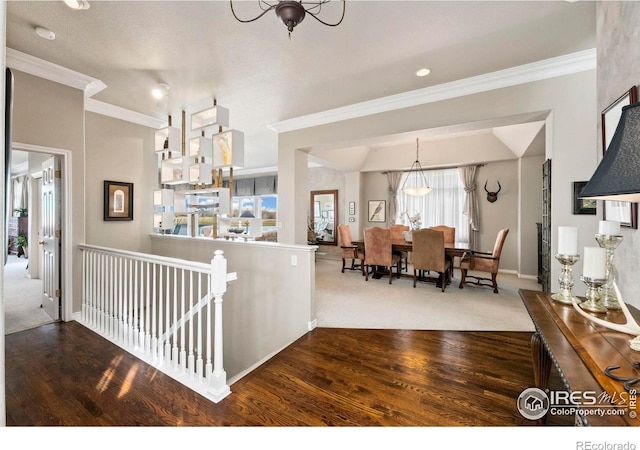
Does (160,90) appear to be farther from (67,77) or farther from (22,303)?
(22,303)

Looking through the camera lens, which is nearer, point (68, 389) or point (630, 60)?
point (630, 60)

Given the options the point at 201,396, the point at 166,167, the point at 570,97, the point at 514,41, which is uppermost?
the point at 514,41

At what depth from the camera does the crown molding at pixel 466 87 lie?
8.75ft

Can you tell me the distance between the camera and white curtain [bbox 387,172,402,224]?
7.16 meters

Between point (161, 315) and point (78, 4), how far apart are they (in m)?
2.52

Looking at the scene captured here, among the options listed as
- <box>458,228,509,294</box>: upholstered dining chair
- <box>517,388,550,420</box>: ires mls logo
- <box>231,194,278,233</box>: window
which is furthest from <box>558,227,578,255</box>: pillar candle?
<box>231,194,278,233</box>: window

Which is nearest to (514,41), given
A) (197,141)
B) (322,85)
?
(322,85)

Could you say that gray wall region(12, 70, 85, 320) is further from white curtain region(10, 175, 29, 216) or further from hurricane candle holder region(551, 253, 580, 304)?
white curtain region(10, 175, 29, 216)

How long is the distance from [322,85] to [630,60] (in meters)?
→ 2.60

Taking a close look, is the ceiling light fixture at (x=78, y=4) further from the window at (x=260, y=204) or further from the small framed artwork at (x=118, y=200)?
the window at (x=260, y=204)

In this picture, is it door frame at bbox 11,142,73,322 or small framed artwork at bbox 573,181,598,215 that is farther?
door frame at bbox 11,142,73,322

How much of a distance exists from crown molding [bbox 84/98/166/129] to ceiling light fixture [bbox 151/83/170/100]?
85 centimetres
